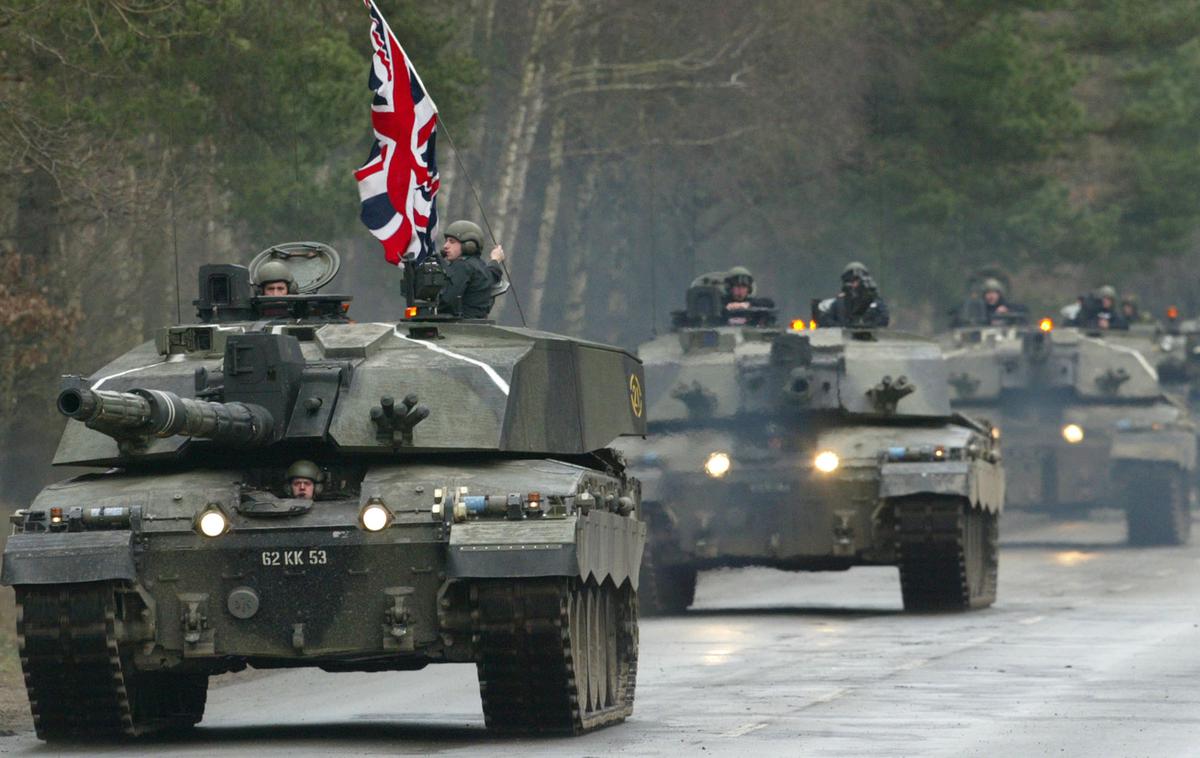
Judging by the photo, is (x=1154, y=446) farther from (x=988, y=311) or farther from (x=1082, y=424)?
(x=988, y=311)

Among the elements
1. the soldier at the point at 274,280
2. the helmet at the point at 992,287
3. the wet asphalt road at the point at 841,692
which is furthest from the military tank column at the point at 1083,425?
the soldier at the point at 274,280

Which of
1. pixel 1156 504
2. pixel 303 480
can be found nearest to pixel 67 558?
pixel 303 480

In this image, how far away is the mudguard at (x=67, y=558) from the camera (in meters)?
13.7

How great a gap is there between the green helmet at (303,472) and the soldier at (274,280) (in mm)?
1806

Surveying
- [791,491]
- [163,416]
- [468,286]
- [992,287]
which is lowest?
[791,491]

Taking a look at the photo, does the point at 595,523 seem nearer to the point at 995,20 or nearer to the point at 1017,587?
the point at 1017,587

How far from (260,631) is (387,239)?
244 inches

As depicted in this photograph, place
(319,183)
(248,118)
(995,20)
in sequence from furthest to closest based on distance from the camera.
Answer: (995,20) < (319,183) < (248,118)

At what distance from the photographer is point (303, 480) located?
14648 millimetres

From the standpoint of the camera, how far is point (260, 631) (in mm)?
14133

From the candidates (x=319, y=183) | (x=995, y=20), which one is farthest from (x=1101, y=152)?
(x=319, y=183)

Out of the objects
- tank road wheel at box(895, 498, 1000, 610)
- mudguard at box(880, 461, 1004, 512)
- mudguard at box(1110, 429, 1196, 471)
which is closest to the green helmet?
mudguard at box(880, 461, 1004, 512)

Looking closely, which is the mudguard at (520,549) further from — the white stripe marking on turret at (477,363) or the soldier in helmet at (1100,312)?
the soldier in helmet at (1100,312)

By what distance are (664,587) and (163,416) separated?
11484mm
